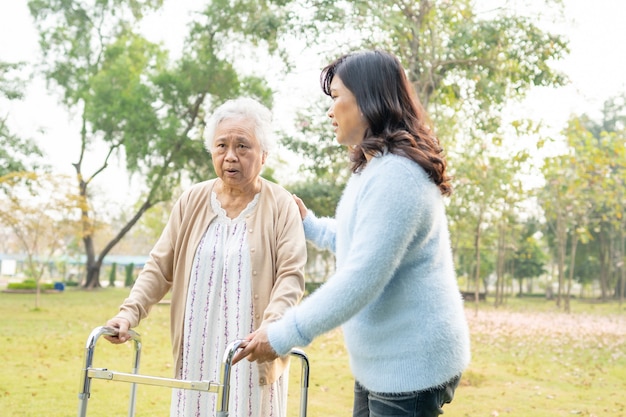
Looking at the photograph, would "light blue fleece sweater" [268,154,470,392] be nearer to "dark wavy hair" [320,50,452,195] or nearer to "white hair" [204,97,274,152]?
"dark wavy hair" [320,50,452,195]

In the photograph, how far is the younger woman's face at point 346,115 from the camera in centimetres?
189

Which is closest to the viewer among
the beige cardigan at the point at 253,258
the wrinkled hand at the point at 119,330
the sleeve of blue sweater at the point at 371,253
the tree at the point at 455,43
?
the sleeve of blue sweater at the point at 371,253

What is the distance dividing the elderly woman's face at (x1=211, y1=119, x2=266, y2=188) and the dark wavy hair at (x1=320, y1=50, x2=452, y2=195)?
0.68 meters

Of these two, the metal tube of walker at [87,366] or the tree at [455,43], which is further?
the tree at [455,43]

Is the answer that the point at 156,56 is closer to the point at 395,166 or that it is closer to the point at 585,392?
the point at 585,392

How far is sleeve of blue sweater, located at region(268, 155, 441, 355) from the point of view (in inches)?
66.8

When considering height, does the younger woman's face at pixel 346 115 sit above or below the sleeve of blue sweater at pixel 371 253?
above

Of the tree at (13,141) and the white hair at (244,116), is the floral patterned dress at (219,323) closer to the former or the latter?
the white hair at (244,116)

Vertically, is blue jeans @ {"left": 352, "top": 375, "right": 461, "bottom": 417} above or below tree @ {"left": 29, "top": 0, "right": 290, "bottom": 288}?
below

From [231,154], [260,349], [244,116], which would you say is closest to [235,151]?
[231,154]

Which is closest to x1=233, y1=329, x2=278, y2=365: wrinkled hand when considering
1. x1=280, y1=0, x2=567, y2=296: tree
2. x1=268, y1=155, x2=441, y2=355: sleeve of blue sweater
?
x1=268, y1=155, x2=441, y2=355: sleeve of blue sweater

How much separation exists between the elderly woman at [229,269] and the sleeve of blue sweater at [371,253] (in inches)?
27.6

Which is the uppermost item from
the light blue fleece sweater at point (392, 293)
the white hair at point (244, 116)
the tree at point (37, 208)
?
the tree at point (37, 208)

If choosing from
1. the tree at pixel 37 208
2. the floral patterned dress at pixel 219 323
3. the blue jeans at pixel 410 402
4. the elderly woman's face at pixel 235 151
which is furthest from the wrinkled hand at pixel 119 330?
the tree at pixel 37 208
